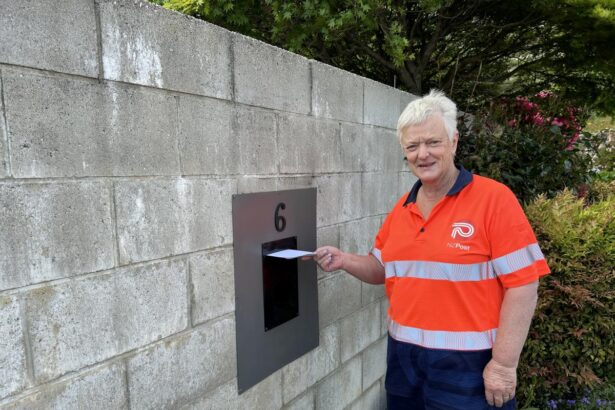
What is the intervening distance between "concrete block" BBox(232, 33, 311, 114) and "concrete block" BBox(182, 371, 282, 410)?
123 centimetres

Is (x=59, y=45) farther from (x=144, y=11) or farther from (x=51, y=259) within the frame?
(x=51, y=259)

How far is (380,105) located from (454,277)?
1.63m

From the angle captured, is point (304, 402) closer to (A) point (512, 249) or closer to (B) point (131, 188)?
(A) point (512, 249)

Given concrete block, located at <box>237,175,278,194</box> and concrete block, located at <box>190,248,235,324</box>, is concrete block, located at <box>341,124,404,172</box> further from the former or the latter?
concrete block, located at <box>190,248,235,324</box>

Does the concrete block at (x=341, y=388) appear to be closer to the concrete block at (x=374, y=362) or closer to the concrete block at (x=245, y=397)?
the concrete block at (x=374, y=362)

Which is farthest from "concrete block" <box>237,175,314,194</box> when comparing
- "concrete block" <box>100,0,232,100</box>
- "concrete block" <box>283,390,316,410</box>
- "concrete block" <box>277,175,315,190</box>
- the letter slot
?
"concrete block" <box>283,390,316,410</box>

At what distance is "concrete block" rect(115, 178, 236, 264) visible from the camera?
5.09 ft

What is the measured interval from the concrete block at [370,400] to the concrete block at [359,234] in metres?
0.98

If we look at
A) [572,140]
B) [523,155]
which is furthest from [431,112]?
[572,140]

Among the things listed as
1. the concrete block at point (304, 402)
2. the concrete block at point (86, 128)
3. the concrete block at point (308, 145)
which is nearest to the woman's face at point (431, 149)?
the concrete block at point (308, 145)

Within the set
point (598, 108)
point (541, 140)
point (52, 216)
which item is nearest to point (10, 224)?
point (52, 216)

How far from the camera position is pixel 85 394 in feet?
4.74

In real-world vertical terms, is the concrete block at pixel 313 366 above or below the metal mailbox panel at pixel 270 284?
below

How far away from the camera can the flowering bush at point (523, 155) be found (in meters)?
4.29
